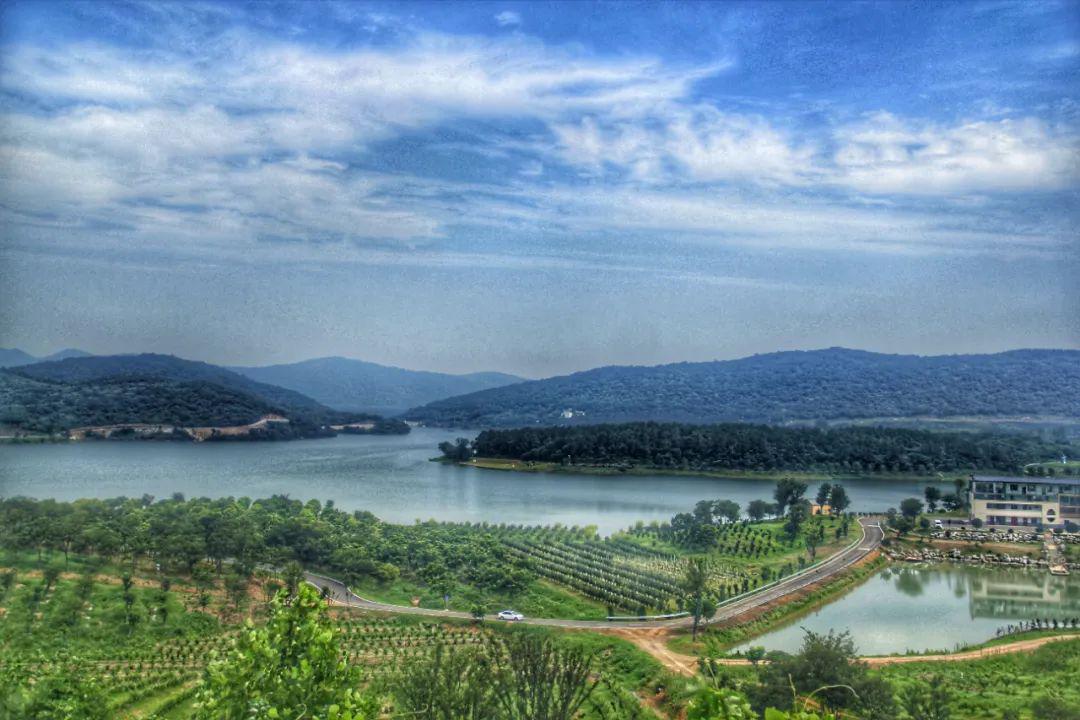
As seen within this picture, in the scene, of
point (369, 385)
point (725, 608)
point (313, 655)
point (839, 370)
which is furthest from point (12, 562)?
point (369, 385)

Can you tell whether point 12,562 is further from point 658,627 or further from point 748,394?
point 748,394

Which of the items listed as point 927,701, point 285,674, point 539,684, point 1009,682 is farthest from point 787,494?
point 285,674

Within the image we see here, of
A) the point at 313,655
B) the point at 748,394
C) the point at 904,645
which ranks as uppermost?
the point at 748,394

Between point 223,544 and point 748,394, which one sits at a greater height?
point 748,394

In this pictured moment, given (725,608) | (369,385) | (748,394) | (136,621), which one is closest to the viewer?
(136,621)

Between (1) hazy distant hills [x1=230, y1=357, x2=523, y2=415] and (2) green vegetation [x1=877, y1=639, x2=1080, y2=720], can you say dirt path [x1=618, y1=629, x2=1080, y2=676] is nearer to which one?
(2) green vegetation [x1=877, y1=639, x2=1080, y2=720]

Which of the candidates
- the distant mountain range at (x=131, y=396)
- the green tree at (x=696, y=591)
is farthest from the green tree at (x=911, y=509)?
the distant mountain range at (x=131, y=396)

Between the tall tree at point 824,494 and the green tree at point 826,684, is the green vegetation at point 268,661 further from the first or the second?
the tall tree at point 824,494
